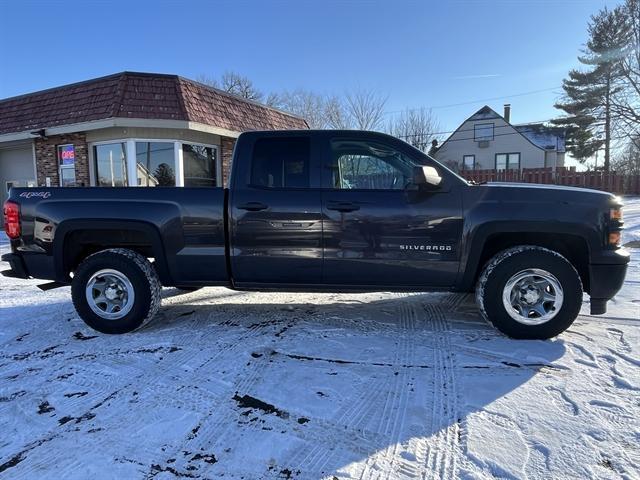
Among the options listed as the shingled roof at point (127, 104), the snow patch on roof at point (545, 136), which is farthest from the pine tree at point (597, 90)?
the shingled roof at point (127, 104)

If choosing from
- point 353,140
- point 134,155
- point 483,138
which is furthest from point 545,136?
point 353,140

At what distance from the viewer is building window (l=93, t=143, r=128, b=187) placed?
12.2m

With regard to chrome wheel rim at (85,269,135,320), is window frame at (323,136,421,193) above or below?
above

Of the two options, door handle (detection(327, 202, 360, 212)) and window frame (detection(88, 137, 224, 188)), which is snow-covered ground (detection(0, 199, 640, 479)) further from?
window frame (detection(88, 137, 224, 188))

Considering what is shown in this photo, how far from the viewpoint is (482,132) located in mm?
36656

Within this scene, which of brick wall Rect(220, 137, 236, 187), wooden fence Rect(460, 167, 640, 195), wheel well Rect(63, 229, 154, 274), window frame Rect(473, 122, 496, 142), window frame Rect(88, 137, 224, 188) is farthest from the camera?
window frame Rect(473, 122, 496, 142)

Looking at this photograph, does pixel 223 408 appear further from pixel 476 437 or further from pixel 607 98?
pixel 607 98

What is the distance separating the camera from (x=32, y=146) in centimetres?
1404

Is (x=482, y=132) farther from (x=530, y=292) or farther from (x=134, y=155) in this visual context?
(x=530, y=292)

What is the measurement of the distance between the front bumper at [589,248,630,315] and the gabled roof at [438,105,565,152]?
35.1 m

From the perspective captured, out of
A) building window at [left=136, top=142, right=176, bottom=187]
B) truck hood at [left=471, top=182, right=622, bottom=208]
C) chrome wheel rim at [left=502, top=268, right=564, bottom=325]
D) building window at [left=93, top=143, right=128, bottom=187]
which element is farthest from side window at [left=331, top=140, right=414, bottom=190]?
building window at [left=93, top=143, right=128, bottom=187]

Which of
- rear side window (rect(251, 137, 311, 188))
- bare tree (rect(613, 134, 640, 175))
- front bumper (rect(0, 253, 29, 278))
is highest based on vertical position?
bare tree (rect(613, 134, 640, 175))

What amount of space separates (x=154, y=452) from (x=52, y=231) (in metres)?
2.79

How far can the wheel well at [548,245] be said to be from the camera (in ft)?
13.1
